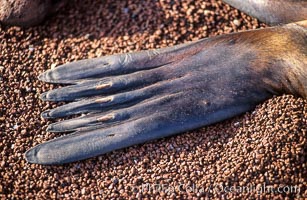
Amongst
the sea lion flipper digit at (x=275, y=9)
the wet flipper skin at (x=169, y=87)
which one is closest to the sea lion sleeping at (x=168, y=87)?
the wet flipper skin at (x=169, y=87)

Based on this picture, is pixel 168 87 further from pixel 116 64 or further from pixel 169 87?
pixel 116 64

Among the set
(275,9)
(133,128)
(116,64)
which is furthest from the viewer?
(275,9)

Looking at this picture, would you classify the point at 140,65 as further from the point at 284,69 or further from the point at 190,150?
the point at 284,69

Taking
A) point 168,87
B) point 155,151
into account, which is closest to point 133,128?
point 155,151

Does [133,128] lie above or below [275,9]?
below

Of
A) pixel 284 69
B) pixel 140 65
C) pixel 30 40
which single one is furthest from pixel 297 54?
pixel 30 40

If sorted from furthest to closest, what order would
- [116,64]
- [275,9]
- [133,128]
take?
[275,9] < [116,64] < [133,128]

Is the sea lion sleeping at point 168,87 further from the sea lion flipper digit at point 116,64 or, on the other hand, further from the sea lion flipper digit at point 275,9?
the sea lion flipper digit at point 275,9
